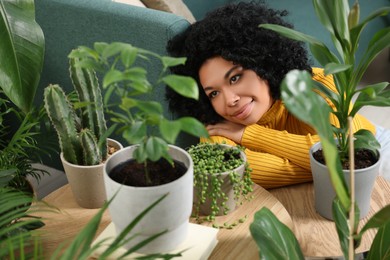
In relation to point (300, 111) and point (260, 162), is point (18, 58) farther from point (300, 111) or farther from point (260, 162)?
point (300, 111)

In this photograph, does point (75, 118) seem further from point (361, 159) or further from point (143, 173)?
point (361, 159)

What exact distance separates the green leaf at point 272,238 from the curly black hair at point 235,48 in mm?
598

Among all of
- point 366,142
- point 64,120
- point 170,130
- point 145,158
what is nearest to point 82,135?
point 64,120

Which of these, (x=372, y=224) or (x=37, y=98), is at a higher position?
(x=372, y=224)

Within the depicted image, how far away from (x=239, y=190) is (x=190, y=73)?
473 millimetres

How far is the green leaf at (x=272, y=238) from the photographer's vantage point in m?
0.85

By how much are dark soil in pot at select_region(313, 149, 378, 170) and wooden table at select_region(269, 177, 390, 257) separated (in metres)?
0.14

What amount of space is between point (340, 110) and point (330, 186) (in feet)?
0.55

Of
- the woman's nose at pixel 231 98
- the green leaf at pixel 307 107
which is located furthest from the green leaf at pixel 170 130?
the woman's nose at pixel 231 98

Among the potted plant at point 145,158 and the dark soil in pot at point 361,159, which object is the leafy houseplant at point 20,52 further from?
the dark soil in pot at point 361,159

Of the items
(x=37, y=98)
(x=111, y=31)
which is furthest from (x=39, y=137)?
(x=111, y=31)

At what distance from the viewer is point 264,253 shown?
830 millimetres

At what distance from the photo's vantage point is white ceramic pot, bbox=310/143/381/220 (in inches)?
44.3

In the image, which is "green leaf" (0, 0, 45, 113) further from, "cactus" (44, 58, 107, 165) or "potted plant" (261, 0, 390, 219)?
"potted plant" (261, 0, 390, 219)
